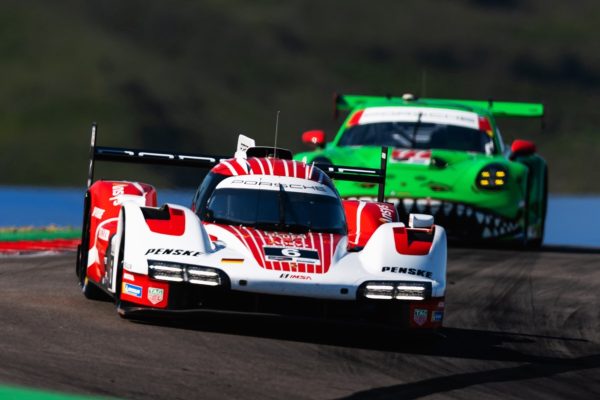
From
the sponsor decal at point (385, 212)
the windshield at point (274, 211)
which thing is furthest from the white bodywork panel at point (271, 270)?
the sponsor decal at point (385, 212)

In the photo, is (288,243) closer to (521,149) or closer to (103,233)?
(103,233)

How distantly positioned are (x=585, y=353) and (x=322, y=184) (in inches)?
80.8

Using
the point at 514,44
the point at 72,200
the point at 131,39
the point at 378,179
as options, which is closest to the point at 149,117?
the point at 131,39

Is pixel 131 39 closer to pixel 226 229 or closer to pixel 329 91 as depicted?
pixel 329 91

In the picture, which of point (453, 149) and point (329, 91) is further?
point (329, 91)

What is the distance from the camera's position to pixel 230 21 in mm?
63500

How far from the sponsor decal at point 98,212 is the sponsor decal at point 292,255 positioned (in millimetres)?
1645

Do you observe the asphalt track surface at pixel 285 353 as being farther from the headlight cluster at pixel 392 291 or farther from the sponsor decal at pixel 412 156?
Answer: the sponsor decal at pixel 412 156

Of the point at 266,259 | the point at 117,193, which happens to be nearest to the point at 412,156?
the point at 117,193

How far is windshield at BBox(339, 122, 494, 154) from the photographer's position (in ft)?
55.4

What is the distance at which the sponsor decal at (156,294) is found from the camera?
886 cm

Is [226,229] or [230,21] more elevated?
[230,21]

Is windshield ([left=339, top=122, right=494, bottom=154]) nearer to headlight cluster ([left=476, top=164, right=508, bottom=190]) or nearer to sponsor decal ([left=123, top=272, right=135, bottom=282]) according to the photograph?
headlight cluster ([left=476, top=164, right=508, bottom=190])

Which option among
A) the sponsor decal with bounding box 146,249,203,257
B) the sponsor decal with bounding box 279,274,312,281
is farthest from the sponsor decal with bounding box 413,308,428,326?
the sponsor decal with bounding box 146,249,203,257
